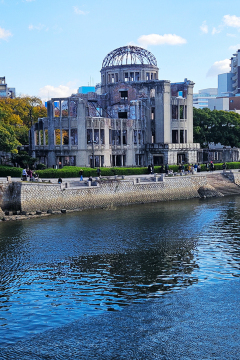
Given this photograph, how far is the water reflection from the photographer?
27797 millimetres

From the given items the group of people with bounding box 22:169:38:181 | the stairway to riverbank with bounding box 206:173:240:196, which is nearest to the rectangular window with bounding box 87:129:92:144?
the stairway to riverbank with bounding box 206:173:240:196

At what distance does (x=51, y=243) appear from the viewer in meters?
41.3

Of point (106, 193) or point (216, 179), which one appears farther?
point (216, 179)

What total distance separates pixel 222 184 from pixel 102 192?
2159 cm

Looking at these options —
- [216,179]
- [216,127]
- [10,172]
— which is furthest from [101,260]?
[216,127]

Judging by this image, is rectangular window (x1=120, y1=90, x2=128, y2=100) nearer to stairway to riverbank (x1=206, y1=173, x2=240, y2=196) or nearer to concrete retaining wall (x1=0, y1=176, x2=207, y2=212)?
stairway to riverbank (x1=206, y1=173, x2=240, y2=196)

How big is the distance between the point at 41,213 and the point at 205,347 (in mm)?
33613

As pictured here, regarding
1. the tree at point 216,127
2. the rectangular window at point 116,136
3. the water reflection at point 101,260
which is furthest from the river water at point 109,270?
the tree at point 216,127

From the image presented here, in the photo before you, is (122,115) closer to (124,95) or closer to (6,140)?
(124,95)

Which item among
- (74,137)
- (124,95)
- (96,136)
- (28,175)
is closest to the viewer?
(28,175)

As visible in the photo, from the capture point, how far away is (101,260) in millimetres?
36062

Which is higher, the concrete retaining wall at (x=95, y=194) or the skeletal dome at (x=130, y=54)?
the skeletal dome at (x=130, y=54)

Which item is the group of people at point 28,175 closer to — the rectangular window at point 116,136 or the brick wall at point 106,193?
the brick wall at point 106,193

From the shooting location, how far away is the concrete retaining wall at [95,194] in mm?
54969
